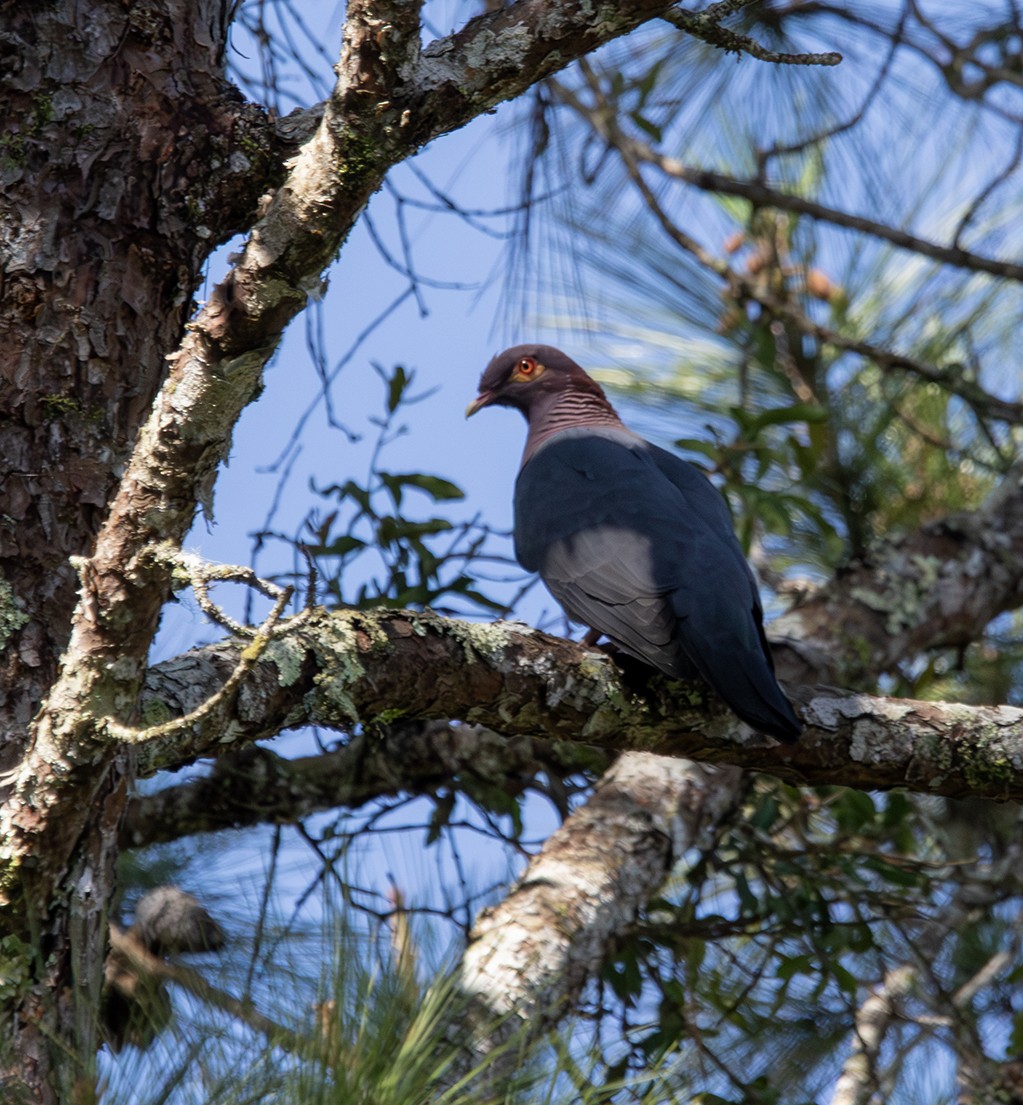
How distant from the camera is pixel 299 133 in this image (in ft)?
5.91

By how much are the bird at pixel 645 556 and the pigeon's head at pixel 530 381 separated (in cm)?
13

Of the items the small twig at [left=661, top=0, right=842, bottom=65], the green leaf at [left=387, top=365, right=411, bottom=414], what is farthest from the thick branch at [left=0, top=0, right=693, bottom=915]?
the green leaf at [left=387, top=365, right=411, bottom=414]

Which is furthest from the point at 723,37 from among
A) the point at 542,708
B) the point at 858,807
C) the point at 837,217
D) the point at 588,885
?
the point at 837,217

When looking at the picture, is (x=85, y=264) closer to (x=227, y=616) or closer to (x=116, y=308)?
(x=116, y=308)

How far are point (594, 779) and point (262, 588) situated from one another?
216cm

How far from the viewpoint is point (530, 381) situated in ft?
12.3

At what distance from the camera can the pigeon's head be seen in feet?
12.1

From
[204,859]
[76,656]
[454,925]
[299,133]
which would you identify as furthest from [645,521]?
[76,656]

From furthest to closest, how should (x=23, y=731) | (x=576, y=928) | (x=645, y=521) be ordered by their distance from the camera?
(x=645, y=521) → (x=576, y=928) → (x=23, y=731)

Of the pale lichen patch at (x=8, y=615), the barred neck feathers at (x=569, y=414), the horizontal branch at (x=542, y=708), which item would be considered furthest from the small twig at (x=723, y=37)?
the barred neck feathers at (x=569, y=414)

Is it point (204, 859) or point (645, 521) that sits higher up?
point (645, 521)

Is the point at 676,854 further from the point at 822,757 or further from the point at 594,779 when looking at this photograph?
the point at 822,757

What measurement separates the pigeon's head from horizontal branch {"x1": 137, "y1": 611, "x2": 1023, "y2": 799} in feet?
5.50

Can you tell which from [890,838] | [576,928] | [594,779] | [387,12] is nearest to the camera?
[387,12]
